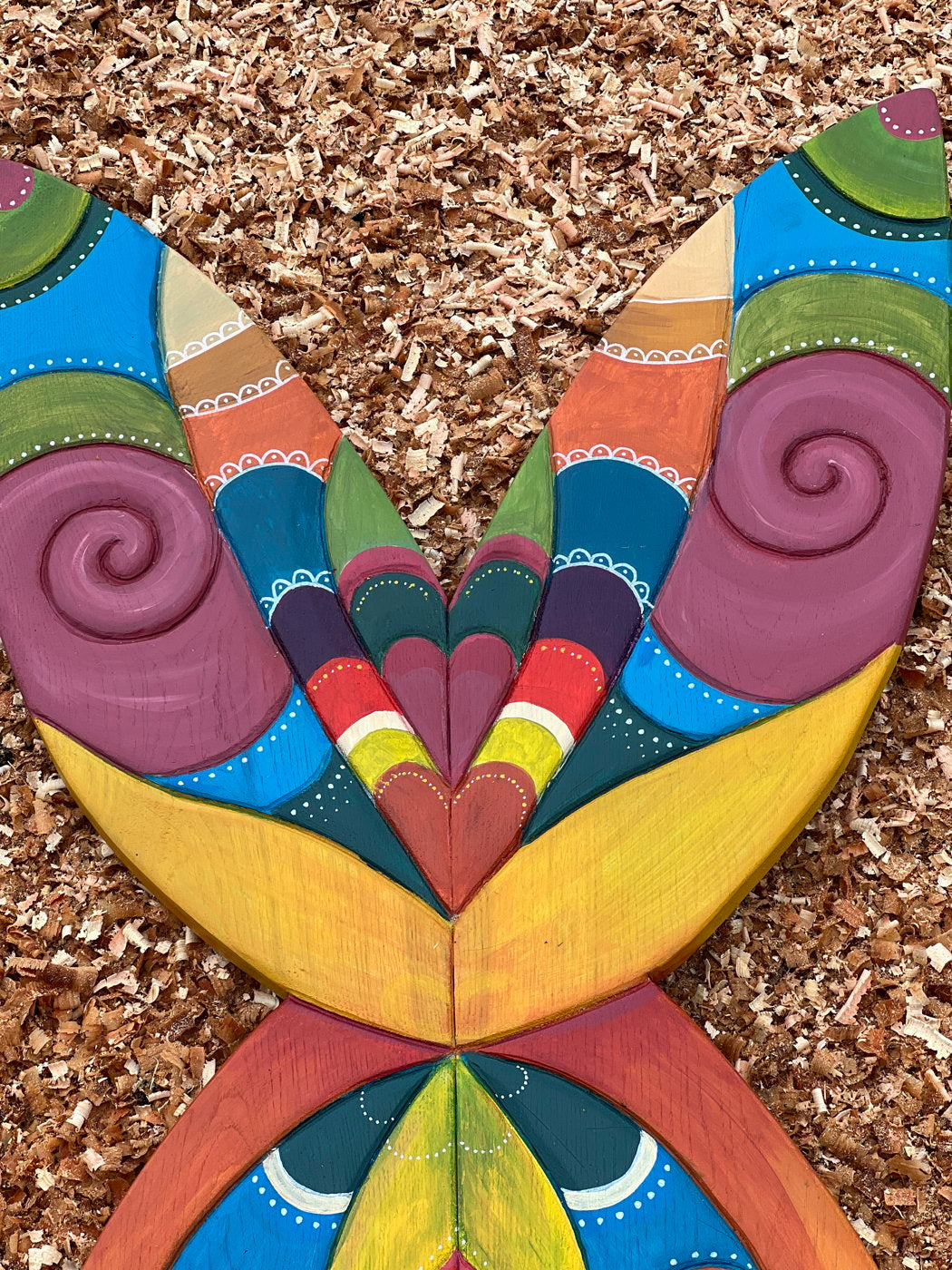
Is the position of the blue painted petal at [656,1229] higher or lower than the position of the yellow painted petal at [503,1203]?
lower

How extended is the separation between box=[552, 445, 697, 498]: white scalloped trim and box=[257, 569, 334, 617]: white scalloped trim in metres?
0.27

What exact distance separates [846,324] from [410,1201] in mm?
976

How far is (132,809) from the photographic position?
43.1 inches

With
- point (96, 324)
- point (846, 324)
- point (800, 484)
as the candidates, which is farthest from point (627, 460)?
point (96, 324)

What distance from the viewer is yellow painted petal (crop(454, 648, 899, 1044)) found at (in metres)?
1.04

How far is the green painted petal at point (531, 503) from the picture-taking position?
1.16 meters

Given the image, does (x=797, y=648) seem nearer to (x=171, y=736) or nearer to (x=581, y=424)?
(x=581, y=424)

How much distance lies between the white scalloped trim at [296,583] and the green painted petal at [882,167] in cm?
72

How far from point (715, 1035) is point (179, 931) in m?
0.59

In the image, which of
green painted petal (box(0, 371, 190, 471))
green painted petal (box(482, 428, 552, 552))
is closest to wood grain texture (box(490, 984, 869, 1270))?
green painted petal (box(482, 428, 552, 552))

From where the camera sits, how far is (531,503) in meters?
1.17

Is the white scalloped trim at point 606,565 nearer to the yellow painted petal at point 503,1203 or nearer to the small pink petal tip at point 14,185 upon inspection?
the yellow painted petal at point 503,1203

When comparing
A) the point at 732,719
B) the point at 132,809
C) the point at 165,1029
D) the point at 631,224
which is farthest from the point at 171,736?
the point at 631,224

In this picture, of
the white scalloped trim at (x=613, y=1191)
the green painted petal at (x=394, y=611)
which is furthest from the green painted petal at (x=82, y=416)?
the white scalloped trim at (x=613, y=1191)
